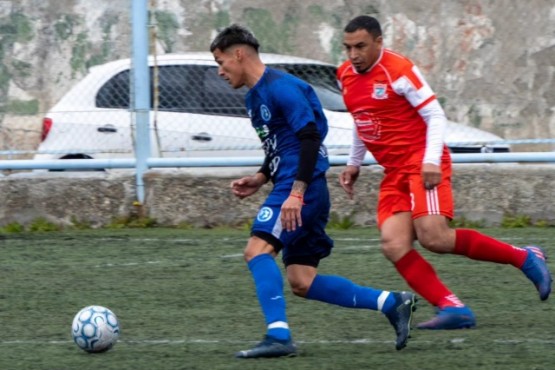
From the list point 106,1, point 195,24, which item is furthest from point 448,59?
point 106,1

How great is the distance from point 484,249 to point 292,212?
1426 mm

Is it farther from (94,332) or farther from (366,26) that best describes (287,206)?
(366,26)

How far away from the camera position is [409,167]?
21.0 feet

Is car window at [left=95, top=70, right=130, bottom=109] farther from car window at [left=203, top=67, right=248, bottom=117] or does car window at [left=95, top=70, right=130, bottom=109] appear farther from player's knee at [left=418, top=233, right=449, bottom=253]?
player's knee at [left=418, top=233, right=449, bottom=253]

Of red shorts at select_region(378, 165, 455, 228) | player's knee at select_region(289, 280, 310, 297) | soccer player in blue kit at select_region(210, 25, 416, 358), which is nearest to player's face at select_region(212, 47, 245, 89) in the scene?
soccer player in blue kit at select_region(210, 25, 416, 358)

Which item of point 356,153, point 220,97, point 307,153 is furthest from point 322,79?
point 307,153

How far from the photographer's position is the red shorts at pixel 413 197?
20.6 feet

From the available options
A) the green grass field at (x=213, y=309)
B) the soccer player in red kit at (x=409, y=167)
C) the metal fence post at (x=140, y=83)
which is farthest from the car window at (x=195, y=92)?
the soccer player in red kit at (x=409, y=167)

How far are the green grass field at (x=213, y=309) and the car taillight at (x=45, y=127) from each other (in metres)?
1.31

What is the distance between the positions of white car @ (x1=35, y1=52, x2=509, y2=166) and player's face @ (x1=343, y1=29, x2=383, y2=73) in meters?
4.42

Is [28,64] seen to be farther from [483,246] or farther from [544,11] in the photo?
[483,246]

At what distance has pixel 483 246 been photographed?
255 inches

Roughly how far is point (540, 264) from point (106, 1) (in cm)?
571

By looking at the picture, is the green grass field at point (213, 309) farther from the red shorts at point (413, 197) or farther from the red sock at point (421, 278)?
the red shorts at point (413, 197)
